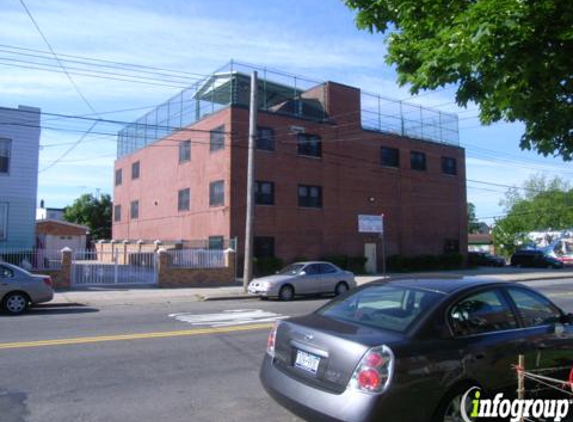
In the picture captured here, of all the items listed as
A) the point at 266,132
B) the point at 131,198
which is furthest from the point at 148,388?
the point at 131,198

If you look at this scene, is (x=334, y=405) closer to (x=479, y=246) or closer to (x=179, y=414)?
(x=179, y=414)

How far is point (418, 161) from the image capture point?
40.2m

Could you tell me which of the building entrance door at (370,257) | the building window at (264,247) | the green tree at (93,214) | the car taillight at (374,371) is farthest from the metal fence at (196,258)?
the green tree at (93,214)

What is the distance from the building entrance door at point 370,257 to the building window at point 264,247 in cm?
752

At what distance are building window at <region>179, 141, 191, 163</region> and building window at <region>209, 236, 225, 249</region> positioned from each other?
25.6 ft

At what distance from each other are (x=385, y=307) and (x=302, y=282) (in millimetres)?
13723

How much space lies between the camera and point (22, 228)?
23.5m

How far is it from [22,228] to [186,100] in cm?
1729

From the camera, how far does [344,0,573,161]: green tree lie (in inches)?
196

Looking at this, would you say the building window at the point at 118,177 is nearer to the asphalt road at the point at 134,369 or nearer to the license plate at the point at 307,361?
the asphalt road at the point at 134,369

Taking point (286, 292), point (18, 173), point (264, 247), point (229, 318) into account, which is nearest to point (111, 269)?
point (18, 173)

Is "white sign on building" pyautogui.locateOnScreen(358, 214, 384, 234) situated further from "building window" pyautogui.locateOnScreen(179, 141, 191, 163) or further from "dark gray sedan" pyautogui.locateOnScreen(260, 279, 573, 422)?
"dark gray sedan" pyautogui.locateOnScreen(260, 279, 573, 422)

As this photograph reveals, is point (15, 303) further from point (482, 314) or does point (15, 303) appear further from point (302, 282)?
point (482, 314)

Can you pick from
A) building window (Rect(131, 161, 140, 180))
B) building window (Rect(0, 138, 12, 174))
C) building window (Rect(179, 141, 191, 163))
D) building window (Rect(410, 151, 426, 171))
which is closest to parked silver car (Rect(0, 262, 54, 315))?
building window (Rect(0, 138, 12, 174))
